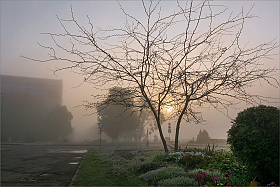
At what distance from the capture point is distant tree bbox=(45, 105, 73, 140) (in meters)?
61.5

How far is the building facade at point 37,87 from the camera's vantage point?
257 feet

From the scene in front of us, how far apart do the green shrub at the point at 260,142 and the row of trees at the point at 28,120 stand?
6042 cm

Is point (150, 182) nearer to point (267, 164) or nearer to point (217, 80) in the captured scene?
point (267, 164)

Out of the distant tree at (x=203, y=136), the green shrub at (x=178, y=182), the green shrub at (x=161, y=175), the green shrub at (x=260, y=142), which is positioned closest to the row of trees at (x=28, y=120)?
the distant tree at (x=203, y=136)

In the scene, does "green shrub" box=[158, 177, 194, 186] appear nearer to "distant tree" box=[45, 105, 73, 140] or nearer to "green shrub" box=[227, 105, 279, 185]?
"green shrub" box=[227, 105, 279, 185]

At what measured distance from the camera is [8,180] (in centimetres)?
761

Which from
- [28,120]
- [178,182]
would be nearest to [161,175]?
[178,182]

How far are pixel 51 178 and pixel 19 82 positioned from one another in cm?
8401

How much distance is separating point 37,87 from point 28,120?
84.1ft

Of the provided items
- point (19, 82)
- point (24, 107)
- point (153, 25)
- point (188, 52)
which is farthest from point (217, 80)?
point (19, 82)

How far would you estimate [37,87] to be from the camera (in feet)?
278

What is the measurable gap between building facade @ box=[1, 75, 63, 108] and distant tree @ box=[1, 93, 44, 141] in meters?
14.7

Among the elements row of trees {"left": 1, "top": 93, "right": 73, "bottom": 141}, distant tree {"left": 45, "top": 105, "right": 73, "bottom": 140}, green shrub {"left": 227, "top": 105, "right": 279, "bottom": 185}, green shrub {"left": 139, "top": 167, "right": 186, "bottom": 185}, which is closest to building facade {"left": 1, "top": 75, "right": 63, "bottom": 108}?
row of trees {"left": 1, "top": 93, "right": 73, "bottom": 141}

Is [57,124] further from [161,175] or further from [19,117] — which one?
[161,175]
